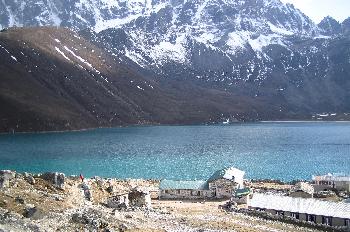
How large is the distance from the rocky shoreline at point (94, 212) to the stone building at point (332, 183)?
89.0 ft

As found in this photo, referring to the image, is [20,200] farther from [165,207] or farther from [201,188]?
[201,188]

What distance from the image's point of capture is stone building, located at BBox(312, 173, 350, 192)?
95688 mm

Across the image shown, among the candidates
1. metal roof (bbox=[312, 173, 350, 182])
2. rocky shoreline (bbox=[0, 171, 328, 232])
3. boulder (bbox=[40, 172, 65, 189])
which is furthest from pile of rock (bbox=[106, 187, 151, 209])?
metal roof (bbox=[312, 173, 350, 182])

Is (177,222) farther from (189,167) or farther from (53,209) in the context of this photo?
(189,167)

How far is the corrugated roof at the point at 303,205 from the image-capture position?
2601 inches

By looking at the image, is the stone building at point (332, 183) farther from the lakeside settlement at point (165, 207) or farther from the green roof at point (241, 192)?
the green roof at point (241, 192)

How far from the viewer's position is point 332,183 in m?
97.6

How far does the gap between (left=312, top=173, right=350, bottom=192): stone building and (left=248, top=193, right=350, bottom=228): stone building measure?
27520mm

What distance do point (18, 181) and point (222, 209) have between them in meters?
28.5

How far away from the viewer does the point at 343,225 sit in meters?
64.4

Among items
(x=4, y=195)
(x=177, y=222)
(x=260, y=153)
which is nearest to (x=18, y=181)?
(x=4, y=195)

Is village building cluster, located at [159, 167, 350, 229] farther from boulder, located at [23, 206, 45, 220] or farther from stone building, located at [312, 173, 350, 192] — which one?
boulder, located at [23, 206, 45, 220]

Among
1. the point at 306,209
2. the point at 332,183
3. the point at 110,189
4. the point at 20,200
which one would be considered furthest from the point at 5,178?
the point at 332,183

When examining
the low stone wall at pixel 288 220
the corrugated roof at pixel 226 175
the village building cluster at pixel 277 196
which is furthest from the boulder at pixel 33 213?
the corrugated roof at pixel 226 175
